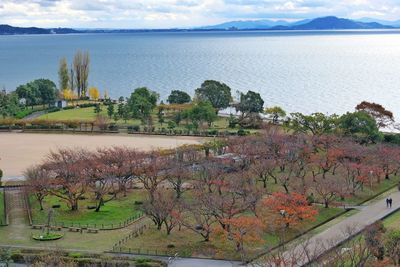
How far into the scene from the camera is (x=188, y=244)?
31062 millimetres

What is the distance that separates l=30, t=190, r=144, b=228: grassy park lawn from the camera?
115 ft

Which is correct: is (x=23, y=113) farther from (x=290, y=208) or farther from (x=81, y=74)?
(x=290, y=208)

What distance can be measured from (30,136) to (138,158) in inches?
1082

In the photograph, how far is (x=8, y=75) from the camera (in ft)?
497

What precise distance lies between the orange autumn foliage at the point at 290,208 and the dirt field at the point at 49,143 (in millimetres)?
23527

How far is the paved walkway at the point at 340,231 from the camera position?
27797 mm

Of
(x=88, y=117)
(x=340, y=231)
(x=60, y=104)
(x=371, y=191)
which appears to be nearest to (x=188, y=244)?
(x=340, y=231)

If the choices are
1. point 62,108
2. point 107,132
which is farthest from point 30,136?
point 62,108

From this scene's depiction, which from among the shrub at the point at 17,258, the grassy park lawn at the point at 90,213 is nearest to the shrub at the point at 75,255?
the shrub at the point at 17,258

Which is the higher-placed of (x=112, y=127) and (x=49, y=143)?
(x=112, y=127)

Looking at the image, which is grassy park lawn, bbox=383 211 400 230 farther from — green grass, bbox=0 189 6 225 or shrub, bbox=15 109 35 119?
shrub, bbox=15 109 35 119

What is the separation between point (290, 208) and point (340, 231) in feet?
10.8

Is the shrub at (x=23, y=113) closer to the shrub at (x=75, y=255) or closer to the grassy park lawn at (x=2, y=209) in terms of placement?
the grassy park lawn at (x=2, y=209)

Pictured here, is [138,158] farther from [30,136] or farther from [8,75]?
[8,75]
